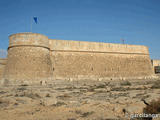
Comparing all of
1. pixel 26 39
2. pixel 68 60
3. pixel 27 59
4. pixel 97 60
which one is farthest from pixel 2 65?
pixel 97 60

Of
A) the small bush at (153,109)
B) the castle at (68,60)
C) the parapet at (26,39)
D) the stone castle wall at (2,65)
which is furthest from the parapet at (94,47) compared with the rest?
the small bush at (153,109)

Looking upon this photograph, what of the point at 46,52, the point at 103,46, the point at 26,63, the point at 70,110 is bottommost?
the point at 70,110

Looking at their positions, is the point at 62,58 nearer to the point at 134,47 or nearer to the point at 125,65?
the point at 125,65

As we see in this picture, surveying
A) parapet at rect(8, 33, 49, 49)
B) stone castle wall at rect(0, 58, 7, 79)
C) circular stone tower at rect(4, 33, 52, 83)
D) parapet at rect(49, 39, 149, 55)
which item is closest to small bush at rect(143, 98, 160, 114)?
circular stone tower at rect(4, 33, 52, 83)

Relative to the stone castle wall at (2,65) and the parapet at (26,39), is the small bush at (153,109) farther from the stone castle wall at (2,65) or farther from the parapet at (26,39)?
the stone castle wall at (2,65)

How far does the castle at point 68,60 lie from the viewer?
50.2ft

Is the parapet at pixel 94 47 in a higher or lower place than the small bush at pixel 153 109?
higher

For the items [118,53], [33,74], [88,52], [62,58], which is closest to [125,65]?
[118,53]

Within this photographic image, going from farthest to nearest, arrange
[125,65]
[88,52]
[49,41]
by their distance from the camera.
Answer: [125,65] < [88,52] < [49,41]

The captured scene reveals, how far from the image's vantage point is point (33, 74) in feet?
49.2

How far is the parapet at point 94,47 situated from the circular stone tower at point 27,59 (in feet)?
8.30

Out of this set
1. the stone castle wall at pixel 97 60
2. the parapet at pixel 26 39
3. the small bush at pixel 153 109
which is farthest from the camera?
the stone castle wall at pixel 97 60

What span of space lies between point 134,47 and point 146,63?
11.4 ft

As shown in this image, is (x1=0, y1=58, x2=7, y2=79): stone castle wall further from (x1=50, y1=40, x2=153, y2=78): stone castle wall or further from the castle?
(x1=50, y1=40, x2=153, y2=78): stone castle wall
